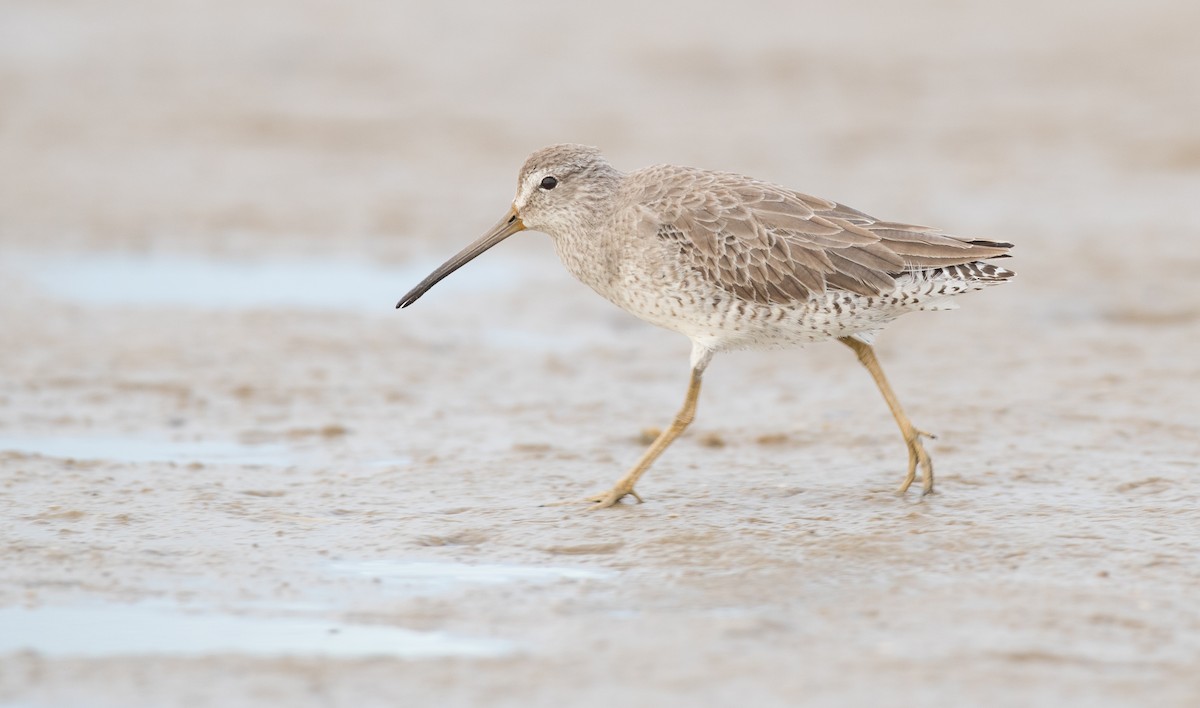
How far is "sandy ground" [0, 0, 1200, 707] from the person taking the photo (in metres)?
4.30

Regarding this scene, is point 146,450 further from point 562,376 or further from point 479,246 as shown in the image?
point 562,376

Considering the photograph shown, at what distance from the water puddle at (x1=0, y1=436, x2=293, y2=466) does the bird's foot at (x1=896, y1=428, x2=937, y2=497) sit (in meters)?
2.54

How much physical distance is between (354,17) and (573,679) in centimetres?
1143

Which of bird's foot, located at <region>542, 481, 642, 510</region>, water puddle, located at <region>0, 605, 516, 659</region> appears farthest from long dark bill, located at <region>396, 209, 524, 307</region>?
water puddle, located at <region>0, 605, 516, 659</region>

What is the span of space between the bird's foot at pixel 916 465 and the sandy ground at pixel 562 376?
166 millimetres

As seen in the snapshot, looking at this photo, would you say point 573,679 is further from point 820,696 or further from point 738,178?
point 738,178

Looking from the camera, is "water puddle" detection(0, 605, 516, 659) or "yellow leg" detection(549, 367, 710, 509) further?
"yellow leg" detection(549, 367, 710, 509)

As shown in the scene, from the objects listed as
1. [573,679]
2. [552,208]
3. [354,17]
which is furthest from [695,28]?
[573,679]

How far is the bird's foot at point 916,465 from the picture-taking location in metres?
5.80

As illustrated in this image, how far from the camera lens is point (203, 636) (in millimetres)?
4422

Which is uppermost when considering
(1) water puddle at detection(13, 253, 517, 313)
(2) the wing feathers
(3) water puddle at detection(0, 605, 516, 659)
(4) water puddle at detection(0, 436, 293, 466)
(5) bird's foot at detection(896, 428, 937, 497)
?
(2) the wing feathers

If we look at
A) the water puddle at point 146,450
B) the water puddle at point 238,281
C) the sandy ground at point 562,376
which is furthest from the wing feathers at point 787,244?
the water puddle at point 238,281

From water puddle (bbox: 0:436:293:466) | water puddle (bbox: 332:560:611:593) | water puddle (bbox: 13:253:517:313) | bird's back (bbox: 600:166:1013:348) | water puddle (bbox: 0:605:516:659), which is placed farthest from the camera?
water puddle (bbox: 13:253:517:313)

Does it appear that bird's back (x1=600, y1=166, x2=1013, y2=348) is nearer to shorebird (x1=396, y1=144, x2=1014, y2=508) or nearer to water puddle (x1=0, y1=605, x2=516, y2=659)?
shorebird (x1=396, y1=144, x2=1014, y2=508)
